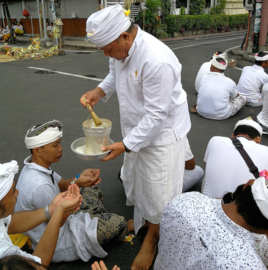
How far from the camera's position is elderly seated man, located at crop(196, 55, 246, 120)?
5731mm

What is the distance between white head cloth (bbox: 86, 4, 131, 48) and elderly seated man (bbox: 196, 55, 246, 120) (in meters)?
3.96

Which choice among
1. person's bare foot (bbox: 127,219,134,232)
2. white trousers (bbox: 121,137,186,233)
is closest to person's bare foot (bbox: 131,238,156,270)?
white trousers (bbox: 121,137,186,233)

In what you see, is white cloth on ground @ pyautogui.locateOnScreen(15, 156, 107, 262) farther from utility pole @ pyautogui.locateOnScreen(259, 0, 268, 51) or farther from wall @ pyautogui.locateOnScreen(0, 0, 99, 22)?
wall @ pyautogui.locateOnScreen(0, 0, 99, 22)

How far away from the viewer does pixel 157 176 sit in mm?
2533

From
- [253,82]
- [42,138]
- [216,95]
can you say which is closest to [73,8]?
[253,82]

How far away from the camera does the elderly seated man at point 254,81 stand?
631 cm

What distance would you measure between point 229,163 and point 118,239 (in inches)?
50.7

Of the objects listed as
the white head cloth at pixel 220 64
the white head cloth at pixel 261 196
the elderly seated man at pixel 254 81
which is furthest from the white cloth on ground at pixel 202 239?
the elderly seated man at pixel 254 81

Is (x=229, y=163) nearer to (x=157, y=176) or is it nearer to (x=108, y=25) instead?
(x=157, y=176)

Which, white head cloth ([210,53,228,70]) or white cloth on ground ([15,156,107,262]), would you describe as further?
white head cloth ([210,53,228,70])

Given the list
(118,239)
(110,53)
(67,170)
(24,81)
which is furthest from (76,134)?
(24,81)

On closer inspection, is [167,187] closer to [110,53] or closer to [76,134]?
[110,53]

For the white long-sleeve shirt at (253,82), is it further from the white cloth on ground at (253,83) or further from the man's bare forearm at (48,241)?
the man's bare forearm at (48,241)

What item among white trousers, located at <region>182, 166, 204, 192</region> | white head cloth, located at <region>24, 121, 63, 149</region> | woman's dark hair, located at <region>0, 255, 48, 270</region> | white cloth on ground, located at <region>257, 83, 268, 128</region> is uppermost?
white head cloth, located at <region>24, 121, 63, 149</region>
